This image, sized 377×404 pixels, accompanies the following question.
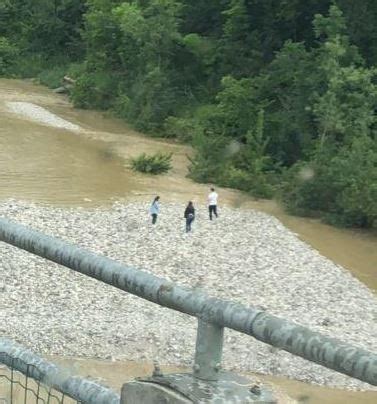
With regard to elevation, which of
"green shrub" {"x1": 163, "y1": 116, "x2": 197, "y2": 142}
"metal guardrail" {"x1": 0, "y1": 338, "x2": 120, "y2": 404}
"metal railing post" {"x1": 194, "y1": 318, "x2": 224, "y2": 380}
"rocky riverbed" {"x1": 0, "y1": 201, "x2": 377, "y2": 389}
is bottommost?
"rocky riverbed" {"x1": 0, "y1": 201, "x2": 377, "y2": 389}

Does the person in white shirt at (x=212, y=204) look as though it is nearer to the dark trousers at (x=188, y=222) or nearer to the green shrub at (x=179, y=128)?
the dark trousers at (x=188, y=222)

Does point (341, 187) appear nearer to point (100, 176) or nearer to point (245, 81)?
point (100, 176)

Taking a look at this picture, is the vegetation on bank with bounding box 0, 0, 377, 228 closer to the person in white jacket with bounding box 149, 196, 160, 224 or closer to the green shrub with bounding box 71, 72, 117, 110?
the green shrub with bounding box 71, 72, 117, 110

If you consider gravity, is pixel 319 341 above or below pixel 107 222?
above

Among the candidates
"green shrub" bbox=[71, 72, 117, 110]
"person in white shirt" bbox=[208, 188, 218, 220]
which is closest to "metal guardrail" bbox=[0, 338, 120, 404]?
"person in white shirt" bbox=[208, 188, 218, 220]

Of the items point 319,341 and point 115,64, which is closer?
point 319,341

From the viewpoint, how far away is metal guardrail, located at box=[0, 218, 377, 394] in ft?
6.53

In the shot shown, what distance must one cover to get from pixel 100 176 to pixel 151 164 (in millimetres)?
1900

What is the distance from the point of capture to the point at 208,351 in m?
2.26

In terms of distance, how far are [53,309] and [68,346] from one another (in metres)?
1.80

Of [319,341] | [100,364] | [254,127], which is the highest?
[319,341]

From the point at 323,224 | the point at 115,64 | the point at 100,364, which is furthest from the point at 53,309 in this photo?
the point at 115,64

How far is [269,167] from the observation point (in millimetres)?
31078

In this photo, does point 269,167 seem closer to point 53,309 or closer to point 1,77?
point 53,309
